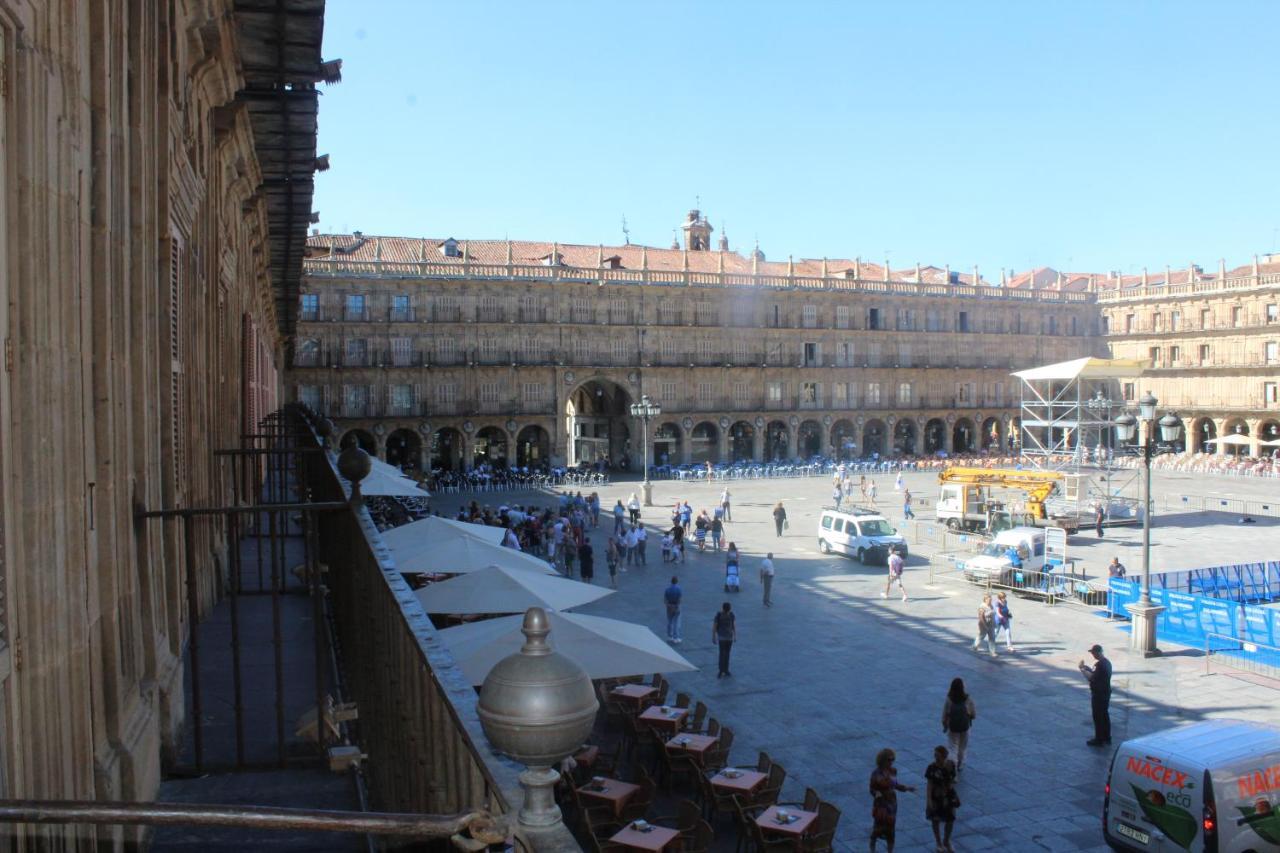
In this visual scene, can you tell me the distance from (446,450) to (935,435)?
28.8 m

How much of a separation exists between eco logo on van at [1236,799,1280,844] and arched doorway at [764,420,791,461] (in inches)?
1929

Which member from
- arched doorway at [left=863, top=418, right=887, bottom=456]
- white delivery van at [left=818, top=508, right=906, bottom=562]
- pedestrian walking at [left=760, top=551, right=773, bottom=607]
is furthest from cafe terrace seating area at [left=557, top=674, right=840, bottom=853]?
arched doorway at [left=863, top=418, right=887, bottom=456]

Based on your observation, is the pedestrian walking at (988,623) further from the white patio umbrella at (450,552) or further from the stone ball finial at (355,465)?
the stone ball finial at (355,465)

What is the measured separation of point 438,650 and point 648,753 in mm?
8454

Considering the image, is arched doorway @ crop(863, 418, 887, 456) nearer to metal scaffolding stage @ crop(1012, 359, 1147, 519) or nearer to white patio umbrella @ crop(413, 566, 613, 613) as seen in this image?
metal scaffolding stage @ crop(1012, 359, 1147, 519)

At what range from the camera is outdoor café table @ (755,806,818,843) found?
816 cm

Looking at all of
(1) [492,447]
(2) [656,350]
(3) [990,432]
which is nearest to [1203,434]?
(3) [990,432]

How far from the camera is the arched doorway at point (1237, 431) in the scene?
193 ft

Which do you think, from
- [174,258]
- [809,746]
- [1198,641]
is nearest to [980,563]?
[1198,641]

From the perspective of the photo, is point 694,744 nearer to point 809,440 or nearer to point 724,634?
point 724,634

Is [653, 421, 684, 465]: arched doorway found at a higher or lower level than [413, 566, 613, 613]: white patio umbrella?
higher

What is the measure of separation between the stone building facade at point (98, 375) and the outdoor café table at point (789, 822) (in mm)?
4583

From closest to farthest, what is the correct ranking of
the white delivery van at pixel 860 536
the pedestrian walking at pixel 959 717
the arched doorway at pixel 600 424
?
1. the pedestrian walking at pixel 959 717
2. the white delivery van at pixel 860 536
3. the arched doorway at pixel 600 424

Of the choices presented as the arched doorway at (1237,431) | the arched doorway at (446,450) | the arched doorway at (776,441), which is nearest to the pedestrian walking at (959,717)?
the arched doorway at (446,450)
